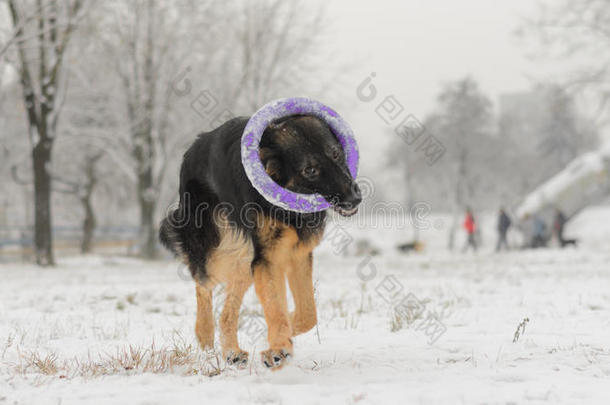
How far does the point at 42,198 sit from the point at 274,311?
13771mm

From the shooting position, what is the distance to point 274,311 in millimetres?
3174

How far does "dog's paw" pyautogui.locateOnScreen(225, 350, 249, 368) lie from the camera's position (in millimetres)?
3424

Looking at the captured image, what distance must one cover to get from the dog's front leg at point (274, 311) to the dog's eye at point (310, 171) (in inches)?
23.4

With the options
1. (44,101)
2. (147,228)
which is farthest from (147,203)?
(44,101)

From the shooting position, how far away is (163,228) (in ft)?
14.9

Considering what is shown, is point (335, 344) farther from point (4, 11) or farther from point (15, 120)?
point (15, 120)

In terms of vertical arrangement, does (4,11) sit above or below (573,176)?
above

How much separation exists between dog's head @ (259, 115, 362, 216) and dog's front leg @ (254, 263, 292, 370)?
54cm

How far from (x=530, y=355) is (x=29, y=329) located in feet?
13.7

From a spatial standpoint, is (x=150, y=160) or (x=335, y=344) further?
(x=150, y=160)

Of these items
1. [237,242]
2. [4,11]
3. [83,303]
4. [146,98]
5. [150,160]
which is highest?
[4,11]

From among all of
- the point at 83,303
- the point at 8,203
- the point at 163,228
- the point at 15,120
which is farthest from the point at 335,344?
the point at 8,203

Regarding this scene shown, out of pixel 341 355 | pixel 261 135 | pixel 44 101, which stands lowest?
pixel 341 355

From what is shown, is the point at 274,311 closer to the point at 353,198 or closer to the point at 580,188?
the point at 353,198
